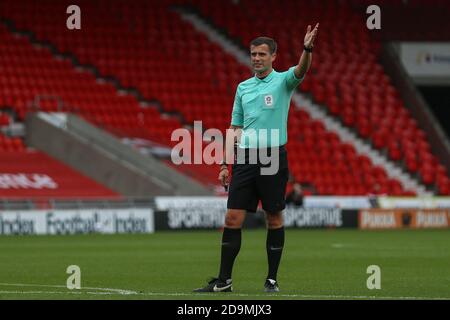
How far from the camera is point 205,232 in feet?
100

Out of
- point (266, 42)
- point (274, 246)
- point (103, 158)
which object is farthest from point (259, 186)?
point (103, 158)

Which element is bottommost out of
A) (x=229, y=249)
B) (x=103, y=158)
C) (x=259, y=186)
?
(x=103, y=158)

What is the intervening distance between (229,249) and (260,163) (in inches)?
36.2

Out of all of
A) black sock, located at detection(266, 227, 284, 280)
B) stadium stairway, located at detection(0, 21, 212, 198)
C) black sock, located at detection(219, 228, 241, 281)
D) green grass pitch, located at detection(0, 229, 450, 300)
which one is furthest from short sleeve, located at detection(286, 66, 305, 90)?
stadium stairway, located at detection(0, 21, 212, 198)

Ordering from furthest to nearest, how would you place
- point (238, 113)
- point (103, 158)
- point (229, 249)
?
point (103, 158)
point (238, 113)
point (229, 249)

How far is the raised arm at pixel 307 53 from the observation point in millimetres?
11234

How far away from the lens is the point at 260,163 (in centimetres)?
1191

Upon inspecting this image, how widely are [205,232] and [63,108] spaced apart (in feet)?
23.0

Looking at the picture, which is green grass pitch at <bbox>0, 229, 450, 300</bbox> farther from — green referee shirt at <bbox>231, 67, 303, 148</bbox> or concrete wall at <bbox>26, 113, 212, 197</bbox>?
concrete wall at <bbox>26, 113, 212, 197</bbox>

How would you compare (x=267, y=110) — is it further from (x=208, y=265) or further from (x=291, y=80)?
(x=208, y=265)

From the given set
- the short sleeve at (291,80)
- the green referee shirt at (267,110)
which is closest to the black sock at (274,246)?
the green referee shirt at (267,110)

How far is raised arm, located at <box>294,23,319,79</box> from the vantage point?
11.2 meters
